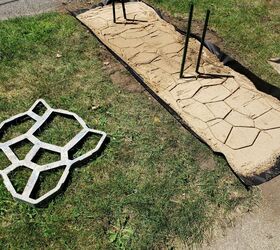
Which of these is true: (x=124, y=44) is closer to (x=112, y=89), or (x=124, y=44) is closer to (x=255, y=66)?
(x=112, y=89)

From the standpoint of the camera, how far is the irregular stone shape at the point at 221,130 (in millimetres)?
4535

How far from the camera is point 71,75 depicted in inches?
216

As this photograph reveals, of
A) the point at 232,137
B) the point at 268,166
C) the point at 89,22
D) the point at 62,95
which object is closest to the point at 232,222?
the point at 268,166

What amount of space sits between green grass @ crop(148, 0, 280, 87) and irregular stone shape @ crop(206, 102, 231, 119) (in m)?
1.01

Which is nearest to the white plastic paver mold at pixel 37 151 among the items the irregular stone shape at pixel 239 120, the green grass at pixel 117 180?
the green grass at pixel 117 180

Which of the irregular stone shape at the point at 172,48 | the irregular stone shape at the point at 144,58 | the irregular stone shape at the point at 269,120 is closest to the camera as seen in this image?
the irregular stone shape at the point at 269,120

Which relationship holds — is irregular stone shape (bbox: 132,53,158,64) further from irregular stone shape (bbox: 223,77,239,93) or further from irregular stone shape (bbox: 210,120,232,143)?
irregular stone shape (bbox: 210,120,232,143)

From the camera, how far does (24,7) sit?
23.8 feet

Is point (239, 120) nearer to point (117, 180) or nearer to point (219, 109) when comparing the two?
point (219, 109)

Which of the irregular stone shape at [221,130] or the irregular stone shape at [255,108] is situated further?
the irregular stone shape at [255,108]

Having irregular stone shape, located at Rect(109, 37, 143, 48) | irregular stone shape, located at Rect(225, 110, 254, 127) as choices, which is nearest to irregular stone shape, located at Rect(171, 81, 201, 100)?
irregular stone shape, located at Rect(225, 110, 254, 127)

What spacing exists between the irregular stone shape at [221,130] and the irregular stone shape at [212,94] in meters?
0.47

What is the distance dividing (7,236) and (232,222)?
2264mm

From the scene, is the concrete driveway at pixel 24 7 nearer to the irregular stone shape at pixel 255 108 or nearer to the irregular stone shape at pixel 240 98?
the irregular stone shape at pixel 240 98
